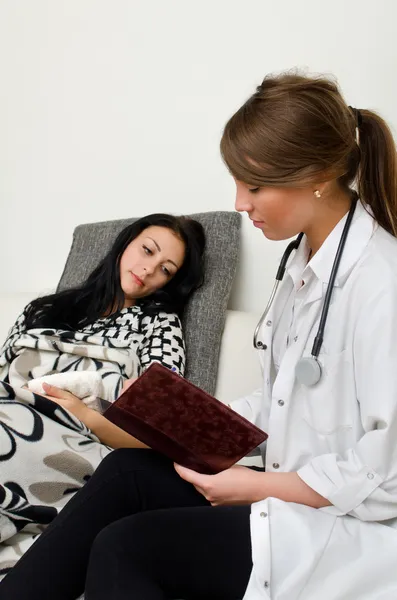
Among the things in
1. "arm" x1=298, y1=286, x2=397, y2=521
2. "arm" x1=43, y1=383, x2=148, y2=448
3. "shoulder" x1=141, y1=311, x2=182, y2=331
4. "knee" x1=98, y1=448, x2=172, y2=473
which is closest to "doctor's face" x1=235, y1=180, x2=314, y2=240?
"arm" x1=298, y1=286, x2=397, y2=521

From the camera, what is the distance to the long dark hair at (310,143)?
3.45 feet

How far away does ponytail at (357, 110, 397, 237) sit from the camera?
1.12 metres

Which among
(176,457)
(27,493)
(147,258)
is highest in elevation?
(147,258)

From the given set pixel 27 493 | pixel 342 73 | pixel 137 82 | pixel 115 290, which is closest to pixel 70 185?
pixel 137 82

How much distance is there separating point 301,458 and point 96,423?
0.60m

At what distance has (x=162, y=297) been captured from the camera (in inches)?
77.4

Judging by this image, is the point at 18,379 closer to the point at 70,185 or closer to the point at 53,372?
the point at 53,372

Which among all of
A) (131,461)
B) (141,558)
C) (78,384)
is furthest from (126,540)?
(78,384)

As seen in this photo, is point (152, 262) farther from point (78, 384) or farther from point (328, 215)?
point (328, 215)

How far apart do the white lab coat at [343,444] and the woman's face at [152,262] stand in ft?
2.78

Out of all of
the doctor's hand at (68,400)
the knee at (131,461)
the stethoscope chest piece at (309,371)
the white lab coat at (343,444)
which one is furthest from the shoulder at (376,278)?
the doctor's hand at (68,400)

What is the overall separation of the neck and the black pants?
0.50 metres

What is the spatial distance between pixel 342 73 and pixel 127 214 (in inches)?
36.0

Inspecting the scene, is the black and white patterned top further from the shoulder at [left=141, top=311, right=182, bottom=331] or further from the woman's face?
the woman's face
